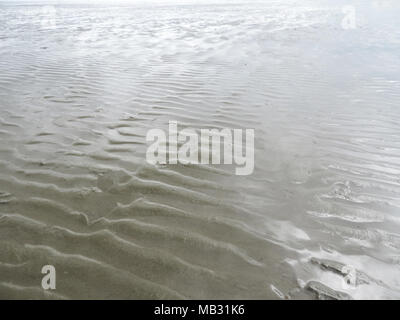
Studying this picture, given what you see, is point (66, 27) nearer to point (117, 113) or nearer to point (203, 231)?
point (117, 113)

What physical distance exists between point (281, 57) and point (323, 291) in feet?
23.1

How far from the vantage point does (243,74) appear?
655 cm

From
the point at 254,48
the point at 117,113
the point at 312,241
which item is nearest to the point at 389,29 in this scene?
the point at 254,48

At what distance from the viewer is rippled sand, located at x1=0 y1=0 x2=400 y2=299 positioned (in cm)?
207

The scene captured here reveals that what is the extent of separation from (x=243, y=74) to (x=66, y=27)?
9.82 m

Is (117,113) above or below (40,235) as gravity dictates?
above

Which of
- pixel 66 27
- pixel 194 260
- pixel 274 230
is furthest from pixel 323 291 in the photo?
pixel 66 27

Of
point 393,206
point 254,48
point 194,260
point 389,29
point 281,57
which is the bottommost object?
point 194,260

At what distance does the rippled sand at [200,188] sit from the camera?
2.07m

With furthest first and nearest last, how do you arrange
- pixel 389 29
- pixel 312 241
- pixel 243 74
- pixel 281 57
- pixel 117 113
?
pixel 389 29 → pixel 281 57 → pixel 243 74 → pixel 117 113 → pixel 312 241

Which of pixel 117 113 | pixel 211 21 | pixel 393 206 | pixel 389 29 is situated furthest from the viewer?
pixel 211 21

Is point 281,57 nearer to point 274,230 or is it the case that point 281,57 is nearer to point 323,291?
point 274,230

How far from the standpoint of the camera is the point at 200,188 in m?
2.92

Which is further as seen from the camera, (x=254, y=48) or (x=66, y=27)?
(x=66, y=27)
